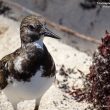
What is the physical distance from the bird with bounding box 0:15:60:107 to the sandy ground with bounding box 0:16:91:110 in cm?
77

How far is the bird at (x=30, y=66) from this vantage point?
3854 millimetres

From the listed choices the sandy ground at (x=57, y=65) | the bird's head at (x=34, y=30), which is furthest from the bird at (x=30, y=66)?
the sandy ground at (x=57, y=65)

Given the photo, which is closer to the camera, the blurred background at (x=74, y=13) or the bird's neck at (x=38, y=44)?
the bird's neck at (x=38, y=44)

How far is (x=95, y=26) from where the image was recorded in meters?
6.62

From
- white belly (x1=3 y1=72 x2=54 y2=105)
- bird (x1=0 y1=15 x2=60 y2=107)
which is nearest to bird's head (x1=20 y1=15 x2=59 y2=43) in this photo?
bird (x1=0 y1=15 x2=60 y2=107)

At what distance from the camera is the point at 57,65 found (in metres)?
5.39

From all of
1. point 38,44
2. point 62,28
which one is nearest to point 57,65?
point 62,28

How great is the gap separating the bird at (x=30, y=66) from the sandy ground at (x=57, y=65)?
774mm

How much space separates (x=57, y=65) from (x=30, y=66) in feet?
5.06

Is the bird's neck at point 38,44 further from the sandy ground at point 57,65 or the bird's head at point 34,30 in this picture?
the sandy ground at point 57,65

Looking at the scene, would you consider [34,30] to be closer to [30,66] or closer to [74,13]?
[30,66]

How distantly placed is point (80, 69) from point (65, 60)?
8.4 inches

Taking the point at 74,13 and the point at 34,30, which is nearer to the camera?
the point at 34,30

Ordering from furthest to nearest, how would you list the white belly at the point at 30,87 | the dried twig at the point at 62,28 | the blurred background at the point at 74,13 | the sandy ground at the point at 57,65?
the blurred background at the point at 74,13
the dried twig at the point at 62,28
the sandy ground at the point at 57,65
the white belly at the point at 30,87
